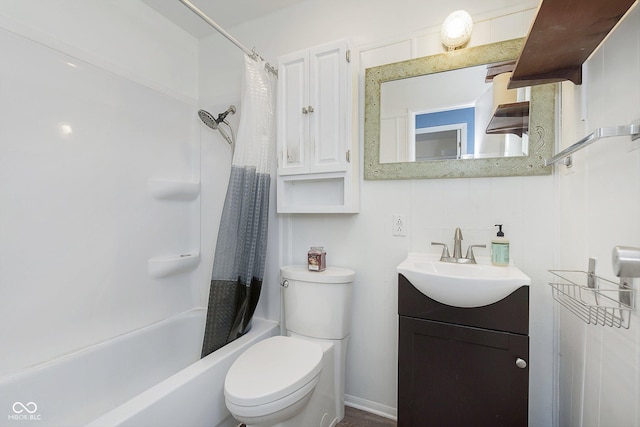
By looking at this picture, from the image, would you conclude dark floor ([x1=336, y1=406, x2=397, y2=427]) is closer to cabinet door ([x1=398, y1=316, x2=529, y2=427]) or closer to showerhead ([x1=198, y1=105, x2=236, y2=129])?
cabinet door ([x1=398, y1=316, x2=529, y2=427])

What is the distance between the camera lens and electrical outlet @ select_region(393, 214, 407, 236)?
Result: 151 centimetres

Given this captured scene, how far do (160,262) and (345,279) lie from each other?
125 centimetres

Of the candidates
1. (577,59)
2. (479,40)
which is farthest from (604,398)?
(479,40)

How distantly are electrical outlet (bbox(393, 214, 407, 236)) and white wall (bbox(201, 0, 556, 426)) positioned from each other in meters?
0.03

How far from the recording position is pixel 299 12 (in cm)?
178

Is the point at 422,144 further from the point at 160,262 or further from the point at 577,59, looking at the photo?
the point at 160,262

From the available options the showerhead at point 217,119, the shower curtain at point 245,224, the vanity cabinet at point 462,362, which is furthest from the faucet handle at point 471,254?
the showerhead at point 217,119

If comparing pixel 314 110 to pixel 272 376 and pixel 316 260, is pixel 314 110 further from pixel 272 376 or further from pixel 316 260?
pixel 272 376

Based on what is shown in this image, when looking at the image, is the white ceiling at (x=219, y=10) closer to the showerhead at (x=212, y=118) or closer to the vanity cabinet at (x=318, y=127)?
the vanity cabinet at (x=318, y=127)

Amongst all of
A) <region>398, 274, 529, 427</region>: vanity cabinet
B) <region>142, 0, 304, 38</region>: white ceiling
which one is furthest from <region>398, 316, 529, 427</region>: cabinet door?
<region>142, 0, 304, 38</region>: white ceiling

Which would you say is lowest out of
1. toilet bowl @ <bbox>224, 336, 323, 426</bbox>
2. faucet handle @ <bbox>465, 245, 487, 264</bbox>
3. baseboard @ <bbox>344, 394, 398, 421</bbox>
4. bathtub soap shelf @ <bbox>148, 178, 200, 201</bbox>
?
baseboard @ <bbox>344, 394, 398, 421</bbox>

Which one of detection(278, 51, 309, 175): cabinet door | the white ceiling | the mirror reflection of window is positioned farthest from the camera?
the white ceiling

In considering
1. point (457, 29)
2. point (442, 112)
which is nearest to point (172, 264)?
point (442, 112)

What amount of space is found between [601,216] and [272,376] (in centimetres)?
128
